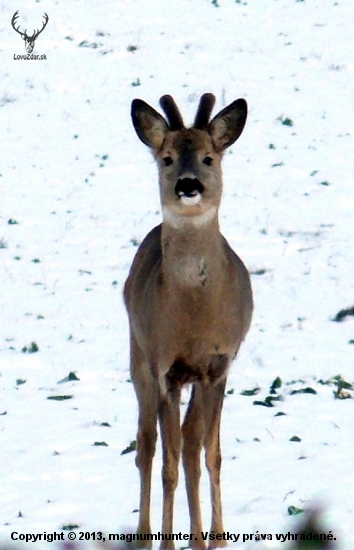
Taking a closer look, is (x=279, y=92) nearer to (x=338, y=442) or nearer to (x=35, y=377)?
(x=35, y=377)

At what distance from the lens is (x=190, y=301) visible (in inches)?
238

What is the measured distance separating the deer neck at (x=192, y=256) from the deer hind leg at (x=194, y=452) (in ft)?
1.68

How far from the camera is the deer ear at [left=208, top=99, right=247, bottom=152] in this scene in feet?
20.8

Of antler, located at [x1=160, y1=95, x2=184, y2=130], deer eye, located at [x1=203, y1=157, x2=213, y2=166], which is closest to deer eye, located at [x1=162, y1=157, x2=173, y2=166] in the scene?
deer eye, located at [x1=203, y1=157, x2=213, y2=166]

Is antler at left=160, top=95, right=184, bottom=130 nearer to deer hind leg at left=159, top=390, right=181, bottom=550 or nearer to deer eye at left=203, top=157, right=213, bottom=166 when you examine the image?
deer eye at left=203, top=157, right=213, bottom=166

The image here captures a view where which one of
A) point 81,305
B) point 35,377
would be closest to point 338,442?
point 35,377

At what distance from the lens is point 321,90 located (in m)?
18.3

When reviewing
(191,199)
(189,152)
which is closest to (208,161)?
(189,152)

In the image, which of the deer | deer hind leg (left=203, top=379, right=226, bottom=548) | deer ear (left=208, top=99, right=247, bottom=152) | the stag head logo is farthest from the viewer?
the stag head logo

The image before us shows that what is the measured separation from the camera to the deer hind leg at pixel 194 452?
625 centimetres

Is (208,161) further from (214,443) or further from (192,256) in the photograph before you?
(214,443)

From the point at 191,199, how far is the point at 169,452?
3.82 ft

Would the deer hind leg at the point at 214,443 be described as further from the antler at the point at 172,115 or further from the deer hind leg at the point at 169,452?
the antler at the point at 172,115

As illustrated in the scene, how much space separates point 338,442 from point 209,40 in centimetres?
1383
